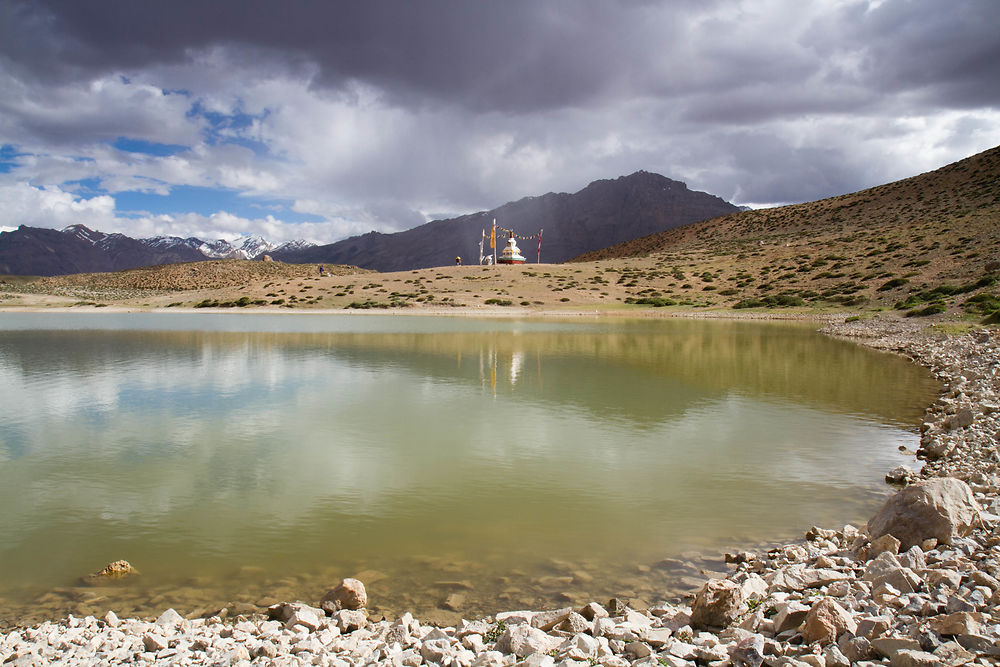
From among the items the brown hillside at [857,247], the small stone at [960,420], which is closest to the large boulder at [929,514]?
the small stone at [960,420]

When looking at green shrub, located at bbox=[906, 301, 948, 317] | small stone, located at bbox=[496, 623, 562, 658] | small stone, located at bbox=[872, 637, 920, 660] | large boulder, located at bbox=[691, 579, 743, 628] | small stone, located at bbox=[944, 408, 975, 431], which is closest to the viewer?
small stone, located at bbox=[872, 637, 920, 660]

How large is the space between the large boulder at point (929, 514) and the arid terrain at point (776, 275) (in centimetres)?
4055

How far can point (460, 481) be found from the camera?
369 inches

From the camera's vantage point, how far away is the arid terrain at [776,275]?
5575 centimetres

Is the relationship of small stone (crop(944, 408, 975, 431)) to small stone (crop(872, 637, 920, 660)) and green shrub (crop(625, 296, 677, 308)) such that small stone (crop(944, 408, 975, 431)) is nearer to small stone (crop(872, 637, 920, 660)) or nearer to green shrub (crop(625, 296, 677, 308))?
small stone (crop(872, 637, 920, 660))

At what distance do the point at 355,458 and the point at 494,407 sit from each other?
504 cm

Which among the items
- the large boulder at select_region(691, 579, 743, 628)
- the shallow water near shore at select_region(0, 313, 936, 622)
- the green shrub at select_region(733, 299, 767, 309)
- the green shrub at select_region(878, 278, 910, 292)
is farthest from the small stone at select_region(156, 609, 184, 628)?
the green shrub at select_region(733, 299, 767, 309)

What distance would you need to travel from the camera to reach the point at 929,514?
20.4 ft

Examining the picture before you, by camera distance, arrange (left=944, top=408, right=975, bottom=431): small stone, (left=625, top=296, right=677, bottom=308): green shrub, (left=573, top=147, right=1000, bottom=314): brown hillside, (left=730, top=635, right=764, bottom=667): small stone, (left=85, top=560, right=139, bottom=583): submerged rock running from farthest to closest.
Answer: (left=625, top=296, right=677, bottom=308): green shrub → (left=573, top=147, right=1000, bottom=314): brown hillside → (left=944, top=408, right=975, bottom=431): small stone → (left=85, top=560, right=139, bottom=583): submerged rock → (left=730, top=635, right=764, bottom=667): small stone

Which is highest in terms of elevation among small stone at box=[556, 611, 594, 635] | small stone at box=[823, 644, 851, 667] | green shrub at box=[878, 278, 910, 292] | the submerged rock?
green shrub at box=[878, 278, 910, 292]

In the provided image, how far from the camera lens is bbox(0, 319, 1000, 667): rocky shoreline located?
13.6 ft

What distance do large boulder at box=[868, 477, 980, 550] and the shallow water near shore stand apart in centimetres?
126

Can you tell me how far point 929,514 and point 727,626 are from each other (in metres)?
2.78

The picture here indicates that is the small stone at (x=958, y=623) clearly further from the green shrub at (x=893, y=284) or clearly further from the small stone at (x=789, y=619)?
the green shrub at (x=893, y=284)
